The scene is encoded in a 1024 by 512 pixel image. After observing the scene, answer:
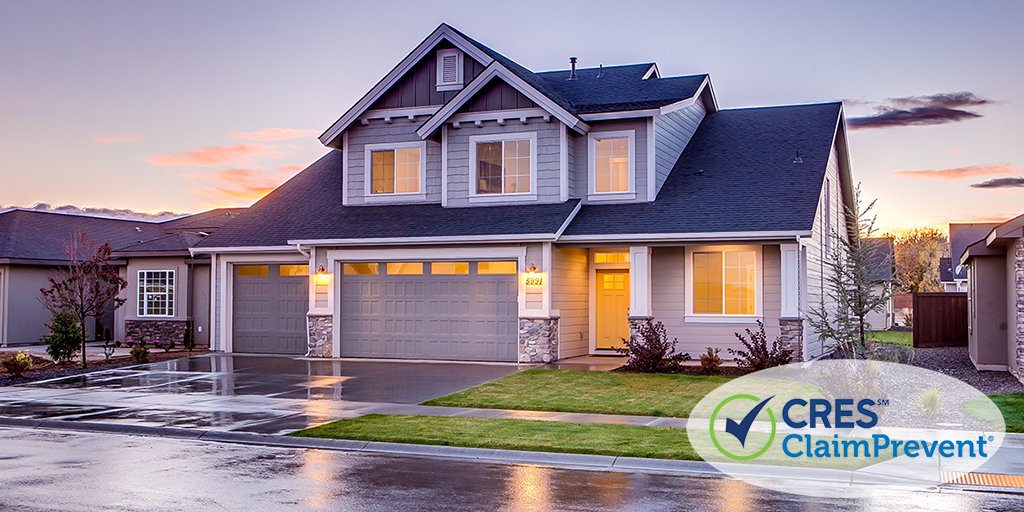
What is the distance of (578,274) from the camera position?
2128 centimetres

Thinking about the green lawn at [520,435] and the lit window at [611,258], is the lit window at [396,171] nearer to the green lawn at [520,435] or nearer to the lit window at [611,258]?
the lit window at [611,258]

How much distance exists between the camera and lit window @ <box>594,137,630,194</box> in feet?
69.4

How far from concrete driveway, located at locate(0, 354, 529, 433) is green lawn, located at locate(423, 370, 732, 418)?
2.40ft

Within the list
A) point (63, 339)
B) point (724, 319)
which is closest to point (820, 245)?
point (724, 319)

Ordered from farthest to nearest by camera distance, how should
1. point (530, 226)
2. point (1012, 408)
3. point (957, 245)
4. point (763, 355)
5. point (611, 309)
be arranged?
point (957, 245)
point (611, 309)
point (530, 226)
point (763, 355)
point (1012, 408)

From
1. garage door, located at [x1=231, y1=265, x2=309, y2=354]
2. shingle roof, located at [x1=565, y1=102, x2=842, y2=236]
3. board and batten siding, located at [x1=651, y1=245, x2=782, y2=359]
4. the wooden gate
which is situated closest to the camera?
shingle roof, located at [x1=565, y1=102, x2=842, y2=236]

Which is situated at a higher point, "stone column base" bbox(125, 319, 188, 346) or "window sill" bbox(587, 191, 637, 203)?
"window sill" bbox(587, 191, 637, 203)

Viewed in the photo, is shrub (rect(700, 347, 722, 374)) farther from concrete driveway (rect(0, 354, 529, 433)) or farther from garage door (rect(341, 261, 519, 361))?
garage door (rect(341, 261, 519, 361))

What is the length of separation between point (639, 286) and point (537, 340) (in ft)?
8.89

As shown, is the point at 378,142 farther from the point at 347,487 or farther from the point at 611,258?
the point at 347,487

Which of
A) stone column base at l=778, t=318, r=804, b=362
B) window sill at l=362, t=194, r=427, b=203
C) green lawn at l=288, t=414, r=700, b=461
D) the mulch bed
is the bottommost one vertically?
the mulch bed

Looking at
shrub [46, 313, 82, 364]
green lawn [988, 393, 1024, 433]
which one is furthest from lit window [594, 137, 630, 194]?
shrub [46, 313, 82, 364]

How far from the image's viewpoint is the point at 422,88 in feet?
74.1

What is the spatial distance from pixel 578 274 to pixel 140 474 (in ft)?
45.8
